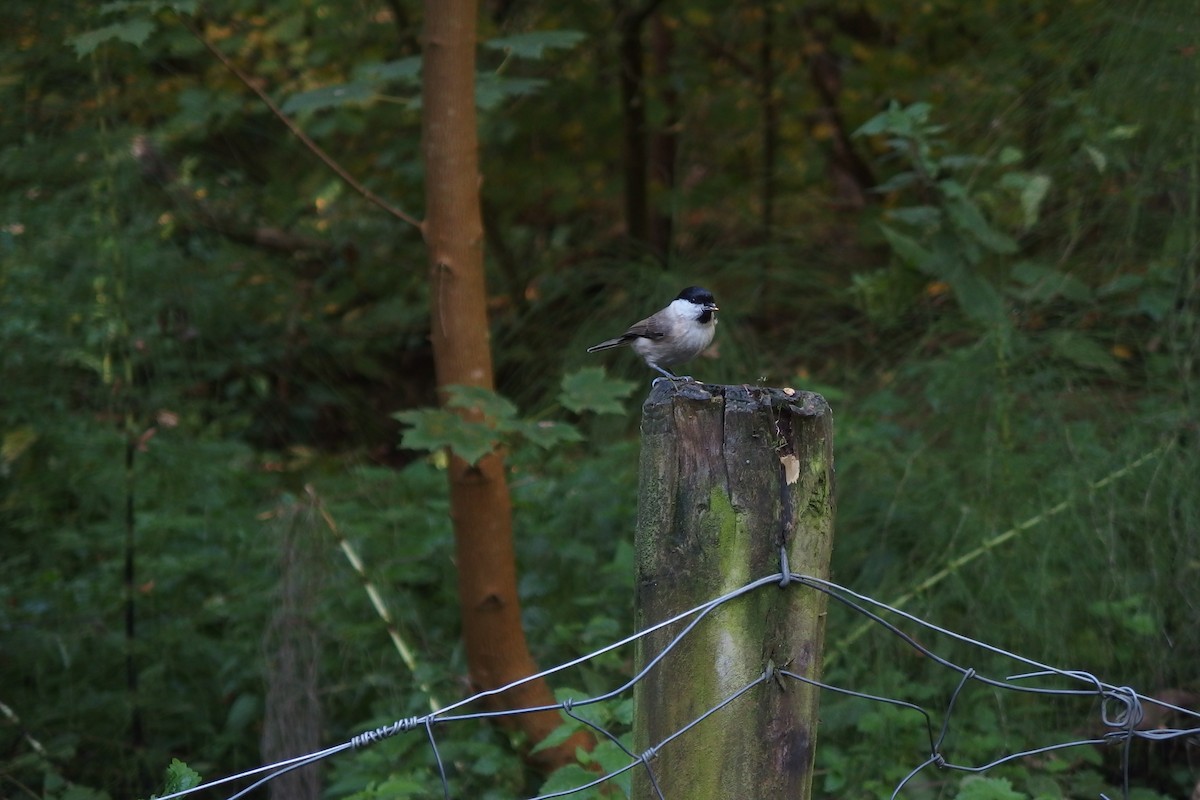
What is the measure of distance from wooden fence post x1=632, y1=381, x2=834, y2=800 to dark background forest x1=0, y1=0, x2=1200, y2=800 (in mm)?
1079

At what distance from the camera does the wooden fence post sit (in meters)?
1.57

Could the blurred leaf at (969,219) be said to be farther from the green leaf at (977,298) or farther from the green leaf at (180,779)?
the green leaf at (180,779)

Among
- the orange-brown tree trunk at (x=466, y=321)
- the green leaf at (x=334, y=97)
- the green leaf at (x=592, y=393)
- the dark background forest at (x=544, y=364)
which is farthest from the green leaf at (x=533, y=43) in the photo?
the green leaf at (x=592, y=393)

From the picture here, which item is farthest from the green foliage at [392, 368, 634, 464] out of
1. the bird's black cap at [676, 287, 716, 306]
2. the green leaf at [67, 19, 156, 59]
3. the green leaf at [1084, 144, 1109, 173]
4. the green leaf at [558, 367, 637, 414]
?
the green leaf at [1084, 144, 1109, 173]

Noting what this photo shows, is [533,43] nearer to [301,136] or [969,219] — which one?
[301,136]

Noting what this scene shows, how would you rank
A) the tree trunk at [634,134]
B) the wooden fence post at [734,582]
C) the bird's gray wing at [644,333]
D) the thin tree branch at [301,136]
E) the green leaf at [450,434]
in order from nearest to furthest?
1. the wooden fence post at [734,582]
2. the green leaf at [450,434]
3. the thin tree branch at [301,136]
4. the bird's gray wing at [644,333]
5. the tree trunk at [634,134]

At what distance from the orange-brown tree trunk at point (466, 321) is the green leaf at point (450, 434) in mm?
180

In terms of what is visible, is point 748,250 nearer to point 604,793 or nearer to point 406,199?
point 406,199

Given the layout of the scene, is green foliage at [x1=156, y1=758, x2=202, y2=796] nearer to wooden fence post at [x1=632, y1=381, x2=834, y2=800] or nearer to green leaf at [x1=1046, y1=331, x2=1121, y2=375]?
wooden fence post at [x1=632, y1=381, x2=834, y2=800]

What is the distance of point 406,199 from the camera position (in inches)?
230

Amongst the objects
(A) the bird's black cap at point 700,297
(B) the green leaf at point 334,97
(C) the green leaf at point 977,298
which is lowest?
Answer: (C) the green leaf at point 977,298

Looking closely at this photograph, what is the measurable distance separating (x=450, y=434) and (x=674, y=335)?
708 millimetres

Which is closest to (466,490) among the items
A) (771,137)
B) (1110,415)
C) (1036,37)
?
(1110,415)

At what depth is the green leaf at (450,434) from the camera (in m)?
2.77
